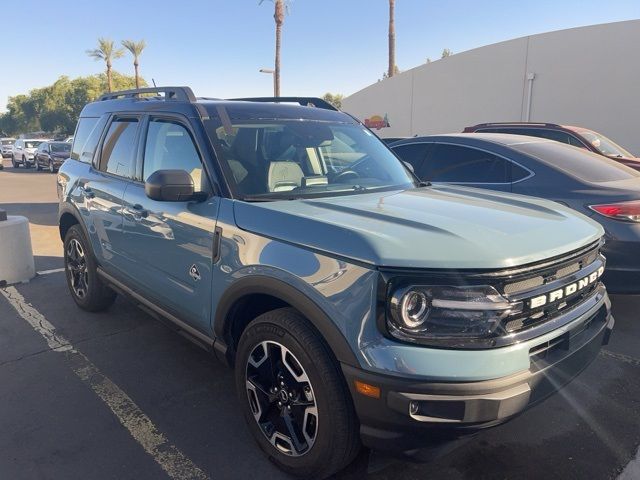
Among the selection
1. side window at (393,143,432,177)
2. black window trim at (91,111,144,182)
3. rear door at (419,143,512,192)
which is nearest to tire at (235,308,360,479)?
black window trim at (91,111,144,182)

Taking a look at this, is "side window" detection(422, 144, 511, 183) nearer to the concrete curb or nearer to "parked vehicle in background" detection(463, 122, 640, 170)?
"parked vehicle in background" detection(463, 122, 640, 170)

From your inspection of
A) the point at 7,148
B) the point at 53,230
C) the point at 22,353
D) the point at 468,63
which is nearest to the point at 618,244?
the point at 22,353

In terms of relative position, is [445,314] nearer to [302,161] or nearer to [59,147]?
[302,161]

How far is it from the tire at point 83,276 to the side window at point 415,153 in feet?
11.7

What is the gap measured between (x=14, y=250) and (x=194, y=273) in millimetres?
3995

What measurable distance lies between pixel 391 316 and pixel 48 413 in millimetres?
2431

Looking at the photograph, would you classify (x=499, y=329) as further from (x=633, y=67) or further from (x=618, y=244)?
(x=633, y=67)

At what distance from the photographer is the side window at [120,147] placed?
12.8 ft

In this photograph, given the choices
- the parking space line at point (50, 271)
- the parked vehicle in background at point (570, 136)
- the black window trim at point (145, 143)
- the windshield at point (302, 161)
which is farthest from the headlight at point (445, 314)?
the parked vehicle in background at point (570, 136)

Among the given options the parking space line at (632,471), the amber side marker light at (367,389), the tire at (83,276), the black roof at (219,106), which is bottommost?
the parking space line at (632,471)

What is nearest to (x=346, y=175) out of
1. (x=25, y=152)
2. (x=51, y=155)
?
(x=51, y=155)

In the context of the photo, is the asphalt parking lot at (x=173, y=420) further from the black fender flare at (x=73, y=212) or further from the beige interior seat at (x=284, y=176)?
the beige interior seat at (x=284, y=176)

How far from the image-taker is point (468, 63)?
914 inches

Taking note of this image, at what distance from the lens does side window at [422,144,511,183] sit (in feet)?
17.1
